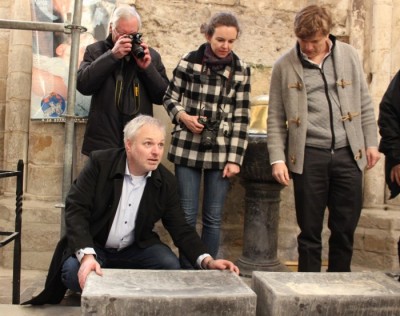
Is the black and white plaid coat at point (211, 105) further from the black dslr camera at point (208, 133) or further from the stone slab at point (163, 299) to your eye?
the stone slab at point (163, 299)

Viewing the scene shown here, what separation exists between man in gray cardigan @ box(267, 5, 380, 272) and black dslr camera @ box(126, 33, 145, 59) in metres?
0.81

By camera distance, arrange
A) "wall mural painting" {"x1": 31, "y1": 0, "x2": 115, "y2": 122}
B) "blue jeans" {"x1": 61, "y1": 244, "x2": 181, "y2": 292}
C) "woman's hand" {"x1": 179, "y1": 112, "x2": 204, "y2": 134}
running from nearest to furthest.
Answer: "blue jeans" {"x1": 61, "y1": 244, "x2": 181, "y2": 292}
"woman's hand" {"x1": 179, "y1": 112, "x2": 204, "y2": 134}
"wall mural painting" {"x1": 31, "y1": 0, "x2": 115, "y2": 122}

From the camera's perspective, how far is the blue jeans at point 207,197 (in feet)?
8.93

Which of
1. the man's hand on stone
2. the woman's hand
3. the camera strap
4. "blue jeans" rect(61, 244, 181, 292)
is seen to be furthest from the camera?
the camera strap

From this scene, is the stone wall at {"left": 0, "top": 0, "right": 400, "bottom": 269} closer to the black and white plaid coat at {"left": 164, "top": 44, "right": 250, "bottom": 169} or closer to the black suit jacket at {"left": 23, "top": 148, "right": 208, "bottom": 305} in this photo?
the black and white plaid coat at {"left": 164, "top": 44, "right": 250, "bottom": 169}

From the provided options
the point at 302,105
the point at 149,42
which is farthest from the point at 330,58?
the point at 149,42

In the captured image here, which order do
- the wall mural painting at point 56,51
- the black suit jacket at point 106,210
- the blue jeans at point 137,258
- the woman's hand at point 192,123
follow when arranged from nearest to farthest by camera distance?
the black suit jacket at point 106,210
the blue jeans at point 137,258
the woman's hand at point 192,123
the wall mural painting at point 56,51

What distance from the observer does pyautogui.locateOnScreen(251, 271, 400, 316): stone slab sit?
1794mm

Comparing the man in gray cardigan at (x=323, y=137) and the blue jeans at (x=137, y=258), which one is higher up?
the man in gray cardigan at (x=323, y=137)

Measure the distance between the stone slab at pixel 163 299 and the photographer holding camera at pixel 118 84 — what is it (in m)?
1.16

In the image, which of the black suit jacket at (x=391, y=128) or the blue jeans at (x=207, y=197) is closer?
the black suit jacket at (x=391, y=128)

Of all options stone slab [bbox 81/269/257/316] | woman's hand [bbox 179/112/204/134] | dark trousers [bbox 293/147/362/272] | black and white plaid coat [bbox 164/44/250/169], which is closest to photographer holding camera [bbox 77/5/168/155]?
black and white plaid coat [bbox 164/44/250/169]

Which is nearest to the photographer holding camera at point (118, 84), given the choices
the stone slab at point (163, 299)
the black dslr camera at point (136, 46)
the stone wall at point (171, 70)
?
the black dslr camera at point (136, 46)

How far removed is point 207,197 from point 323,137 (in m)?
0.74
